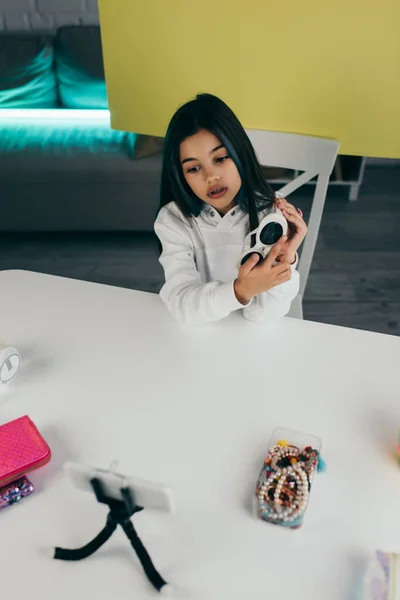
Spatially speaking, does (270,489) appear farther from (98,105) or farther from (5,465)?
(98,105)

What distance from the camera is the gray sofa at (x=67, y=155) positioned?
2.26 metres

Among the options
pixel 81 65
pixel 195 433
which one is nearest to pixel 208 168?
pixel 195 433

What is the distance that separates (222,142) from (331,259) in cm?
143

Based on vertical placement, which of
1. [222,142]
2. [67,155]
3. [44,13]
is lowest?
[67,155]

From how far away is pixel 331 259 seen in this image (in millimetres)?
2291

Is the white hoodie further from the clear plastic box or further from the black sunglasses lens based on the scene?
the clear plastic box

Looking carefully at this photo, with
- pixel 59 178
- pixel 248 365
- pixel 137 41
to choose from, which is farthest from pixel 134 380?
pixel 59 178

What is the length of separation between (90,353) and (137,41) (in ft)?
1.72

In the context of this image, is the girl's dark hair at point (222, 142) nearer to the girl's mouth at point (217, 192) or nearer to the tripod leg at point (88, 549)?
the girl's mouth at point (217, 192)

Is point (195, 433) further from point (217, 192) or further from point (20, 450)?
point (217, 192)

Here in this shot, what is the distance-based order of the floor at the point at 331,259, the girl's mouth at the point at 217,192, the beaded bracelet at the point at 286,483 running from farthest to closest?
the floor at the point at 331,259 → the girl's mouth at the point at 217,192 → the beaded bracelet at the point at 286,483

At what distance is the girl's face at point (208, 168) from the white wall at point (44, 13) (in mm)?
2167

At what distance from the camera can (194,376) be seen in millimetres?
890

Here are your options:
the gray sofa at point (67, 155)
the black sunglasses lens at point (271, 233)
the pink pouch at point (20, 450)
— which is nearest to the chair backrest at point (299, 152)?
the black sunglasses lens at point (271, 233)
